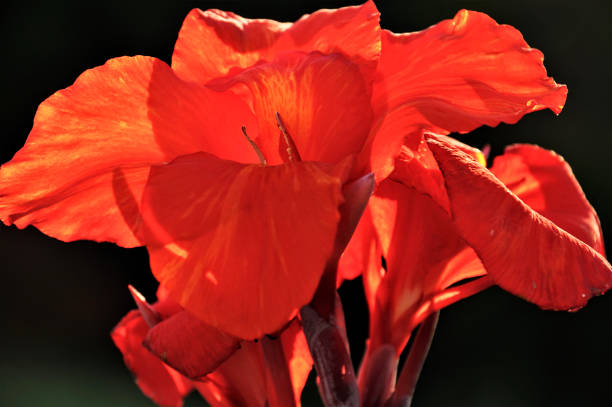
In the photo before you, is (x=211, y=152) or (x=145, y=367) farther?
(x=145, y=367)

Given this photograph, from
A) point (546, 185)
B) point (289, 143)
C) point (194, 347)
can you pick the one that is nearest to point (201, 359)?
Answer: point (194, 347)

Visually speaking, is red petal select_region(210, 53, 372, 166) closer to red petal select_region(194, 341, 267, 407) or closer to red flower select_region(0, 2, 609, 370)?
red flower select_region(0, 2, 609, 370)

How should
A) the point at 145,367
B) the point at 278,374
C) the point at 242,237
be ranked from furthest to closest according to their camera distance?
the point at 145,367 → the point at 278,374 → the point at 242,237

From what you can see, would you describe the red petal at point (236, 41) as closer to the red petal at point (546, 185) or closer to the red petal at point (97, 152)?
the red petal at point (97, 152)

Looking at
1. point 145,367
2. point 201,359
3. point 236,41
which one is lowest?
point 145,367

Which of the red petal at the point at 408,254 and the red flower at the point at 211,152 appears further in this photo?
the red petal at the point at 408,254

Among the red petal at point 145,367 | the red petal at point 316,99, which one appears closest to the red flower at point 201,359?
the red petal at point 145,367

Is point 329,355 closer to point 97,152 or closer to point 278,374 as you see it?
point 278,374
